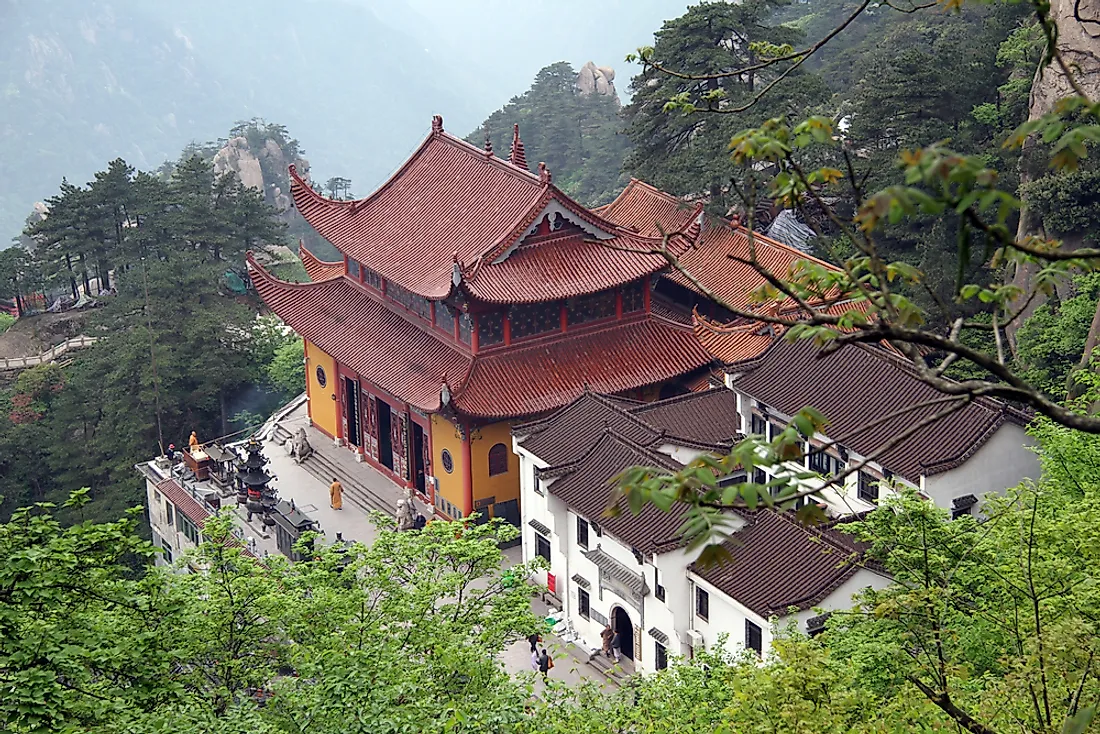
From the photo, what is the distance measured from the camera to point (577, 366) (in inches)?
1244

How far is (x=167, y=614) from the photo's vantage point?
16719 mm

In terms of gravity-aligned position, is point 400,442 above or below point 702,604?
above

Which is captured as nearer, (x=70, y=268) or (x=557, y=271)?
(x=557, y=271)

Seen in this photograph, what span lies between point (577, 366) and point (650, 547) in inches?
328

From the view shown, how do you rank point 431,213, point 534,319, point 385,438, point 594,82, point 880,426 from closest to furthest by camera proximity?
point 880,426 → point 534,319 → point 431,213 → point 385,438 → point 594,82

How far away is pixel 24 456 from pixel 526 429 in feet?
72.0

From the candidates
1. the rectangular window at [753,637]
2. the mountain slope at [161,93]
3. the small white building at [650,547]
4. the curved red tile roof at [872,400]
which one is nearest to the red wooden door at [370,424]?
the small white building at [650,547]

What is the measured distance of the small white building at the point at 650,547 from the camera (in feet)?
73.5

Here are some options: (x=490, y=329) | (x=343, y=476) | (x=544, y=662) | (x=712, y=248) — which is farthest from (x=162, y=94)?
(x=544, y=662)

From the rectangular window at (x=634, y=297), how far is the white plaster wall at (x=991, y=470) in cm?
1034

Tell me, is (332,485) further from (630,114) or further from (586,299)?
(630,114)

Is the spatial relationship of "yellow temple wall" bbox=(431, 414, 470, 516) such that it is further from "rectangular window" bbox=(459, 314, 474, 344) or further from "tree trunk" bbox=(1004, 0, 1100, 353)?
"tree trunk" bbox=(1004, 0, 1100, 353)

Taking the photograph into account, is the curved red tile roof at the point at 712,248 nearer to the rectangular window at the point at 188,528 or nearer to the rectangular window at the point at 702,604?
the rectangular window at the point at 702,604

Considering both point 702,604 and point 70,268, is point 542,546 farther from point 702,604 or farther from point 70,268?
point 70,268
